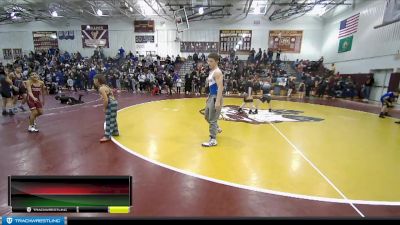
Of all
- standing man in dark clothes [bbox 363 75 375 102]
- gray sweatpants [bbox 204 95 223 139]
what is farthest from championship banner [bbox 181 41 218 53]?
gray sweatpants [bbox 204 95 223 139]

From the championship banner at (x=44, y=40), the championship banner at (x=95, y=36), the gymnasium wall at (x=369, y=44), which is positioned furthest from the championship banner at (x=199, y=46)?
the championship banner at (x=44, y=40)

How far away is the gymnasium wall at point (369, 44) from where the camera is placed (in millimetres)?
15391

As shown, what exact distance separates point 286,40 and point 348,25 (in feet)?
20.0

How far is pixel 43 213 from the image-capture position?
0.69 m

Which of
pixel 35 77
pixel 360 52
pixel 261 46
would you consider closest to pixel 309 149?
pixel 35 77

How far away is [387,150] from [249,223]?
5837mm

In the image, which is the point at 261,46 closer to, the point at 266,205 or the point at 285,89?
the point at 285,89

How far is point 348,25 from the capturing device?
20.7 metres

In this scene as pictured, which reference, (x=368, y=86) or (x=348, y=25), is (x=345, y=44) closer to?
(x=348, y=25)

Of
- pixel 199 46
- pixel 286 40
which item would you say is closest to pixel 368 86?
pixel 286 40

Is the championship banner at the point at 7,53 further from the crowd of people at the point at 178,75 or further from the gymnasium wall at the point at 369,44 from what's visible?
the gymnasium wall at the point at 369,44

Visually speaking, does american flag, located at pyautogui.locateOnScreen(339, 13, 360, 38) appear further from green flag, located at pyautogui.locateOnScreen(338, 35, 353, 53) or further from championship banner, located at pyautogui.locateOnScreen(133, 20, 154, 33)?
championship banner, located at pyautogui.locateOnScreen(133, 20, 154, 33)

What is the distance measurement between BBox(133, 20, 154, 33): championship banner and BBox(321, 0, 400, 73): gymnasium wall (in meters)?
18.7

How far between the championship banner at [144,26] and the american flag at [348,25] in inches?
741
